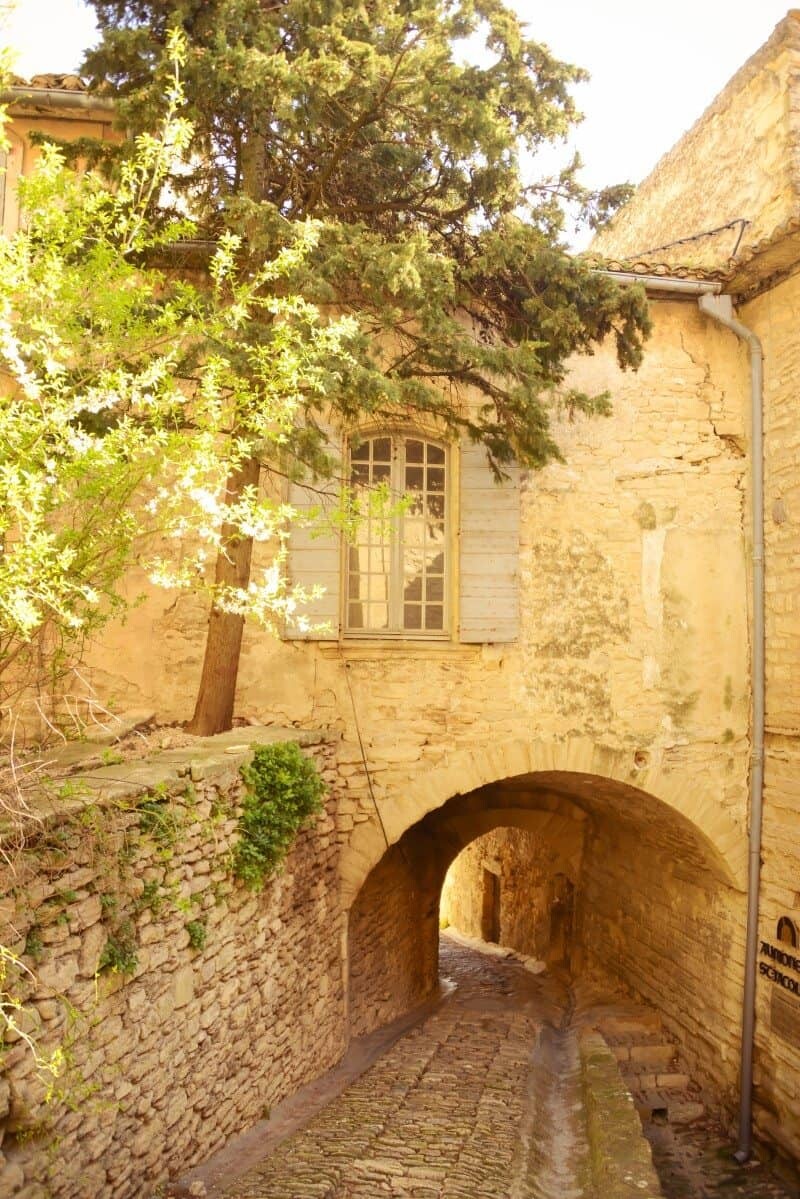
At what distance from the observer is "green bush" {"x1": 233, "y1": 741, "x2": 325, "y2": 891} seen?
620cm

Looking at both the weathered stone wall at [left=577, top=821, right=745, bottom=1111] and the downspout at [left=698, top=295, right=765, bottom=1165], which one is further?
the weathered stone wall at [left=577, top=821, right=745, bottom=1111]

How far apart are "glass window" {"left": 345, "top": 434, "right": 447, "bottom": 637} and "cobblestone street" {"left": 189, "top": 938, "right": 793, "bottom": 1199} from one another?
3.67 m

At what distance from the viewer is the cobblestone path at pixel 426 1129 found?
204 inches

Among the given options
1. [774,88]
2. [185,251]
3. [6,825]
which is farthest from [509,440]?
[6,825]

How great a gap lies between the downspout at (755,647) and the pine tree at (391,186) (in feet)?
3.63

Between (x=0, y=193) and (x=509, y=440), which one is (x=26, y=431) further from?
(x=0, y=193)

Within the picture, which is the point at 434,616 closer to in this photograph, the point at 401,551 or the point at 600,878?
the point at 401,551

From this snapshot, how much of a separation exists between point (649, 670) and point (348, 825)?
3.01 meters

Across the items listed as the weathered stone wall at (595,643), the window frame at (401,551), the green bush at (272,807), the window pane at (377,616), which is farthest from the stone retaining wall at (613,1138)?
the window pane at (377,616)

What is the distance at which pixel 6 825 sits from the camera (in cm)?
380

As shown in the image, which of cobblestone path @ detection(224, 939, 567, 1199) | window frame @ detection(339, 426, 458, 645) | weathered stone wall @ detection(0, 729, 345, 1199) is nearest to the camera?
weathered stone wall @ detection(0, 729, 345, 1199)

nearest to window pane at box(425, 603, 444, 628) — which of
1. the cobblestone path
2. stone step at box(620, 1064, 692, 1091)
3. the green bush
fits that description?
the green bush

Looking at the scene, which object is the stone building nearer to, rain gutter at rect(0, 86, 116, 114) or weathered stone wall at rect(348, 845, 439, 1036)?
weathered stone wall at rect(348, 845, 439, 1036)

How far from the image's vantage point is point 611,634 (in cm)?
873
